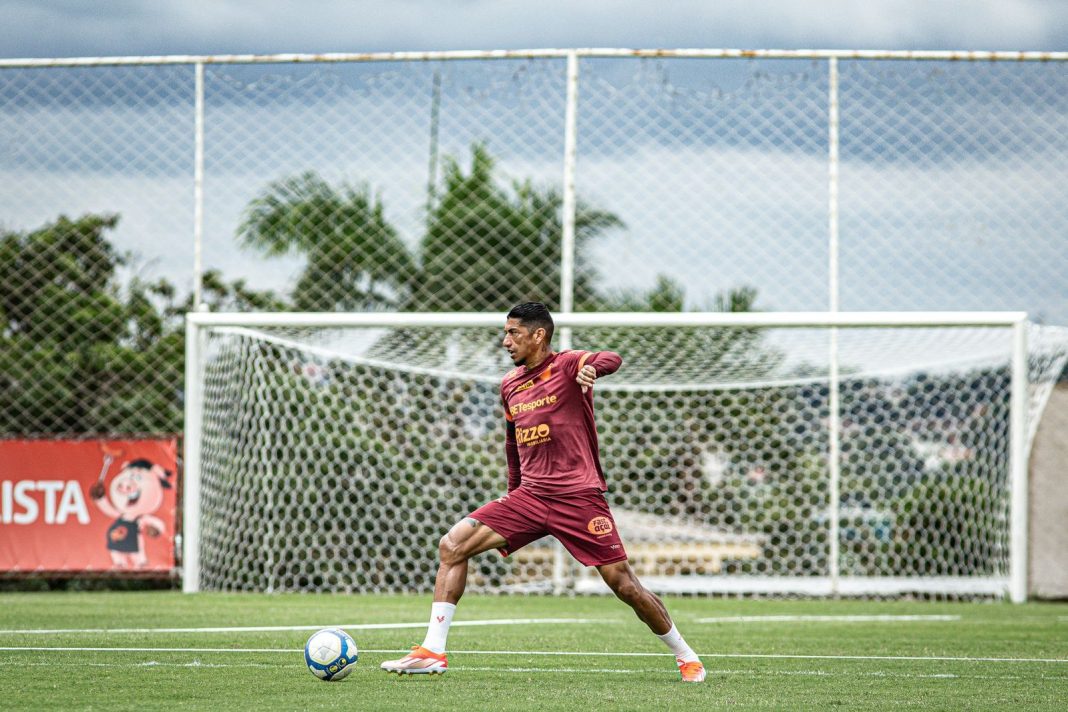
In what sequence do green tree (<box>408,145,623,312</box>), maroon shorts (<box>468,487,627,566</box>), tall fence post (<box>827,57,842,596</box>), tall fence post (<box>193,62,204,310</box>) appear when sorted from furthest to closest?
green tree (<box>408,145,623,312</box>), tall fence post (<box>193,62,204,310</box>), tall fence post (<box>827,57,842,596</box>), maroon shorts (<box>468,487,627,566</box>)

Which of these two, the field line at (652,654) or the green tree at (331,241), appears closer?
the field line at (652,654)

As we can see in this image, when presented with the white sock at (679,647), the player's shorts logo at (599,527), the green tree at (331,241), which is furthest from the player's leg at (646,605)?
the green tree at (331,241)

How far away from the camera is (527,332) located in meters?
6.66

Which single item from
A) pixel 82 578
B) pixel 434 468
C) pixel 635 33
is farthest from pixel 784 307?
pixel 82 578

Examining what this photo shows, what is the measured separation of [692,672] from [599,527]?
0.81m

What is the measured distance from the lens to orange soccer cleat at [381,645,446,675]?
618cm

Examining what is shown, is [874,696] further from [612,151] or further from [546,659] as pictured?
[612,151]

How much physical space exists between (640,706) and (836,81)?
11.3 meters

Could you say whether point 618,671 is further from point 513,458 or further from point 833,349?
point 833,349

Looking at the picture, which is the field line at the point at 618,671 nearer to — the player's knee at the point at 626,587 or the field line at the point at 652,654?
the player's knee at the point at 626,587

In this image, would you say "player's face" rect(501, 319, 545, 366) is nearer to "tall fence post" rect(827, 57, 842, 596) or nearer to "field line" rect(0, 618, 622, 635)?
"field line" rect(0, 618, 622, 635)

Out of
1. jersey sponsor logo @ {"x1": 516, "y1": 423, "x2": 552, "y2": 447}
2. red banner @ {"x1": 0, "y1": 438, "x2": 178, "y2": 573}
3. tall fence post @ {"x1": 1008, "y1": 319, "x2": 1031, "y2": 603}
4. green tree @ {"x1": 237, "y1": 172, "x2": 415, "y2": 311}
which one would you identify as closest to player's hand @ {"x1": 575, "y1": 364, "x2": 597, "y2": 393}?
jersey sponsor logo @ {"x1": 516, "y1": 423, "x2": 552, "y2": 447}

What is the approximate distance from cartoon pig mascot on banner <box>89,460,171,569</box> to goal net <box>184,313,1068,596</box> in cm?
58

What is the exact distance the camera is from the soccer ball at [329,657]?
589 centimetres
